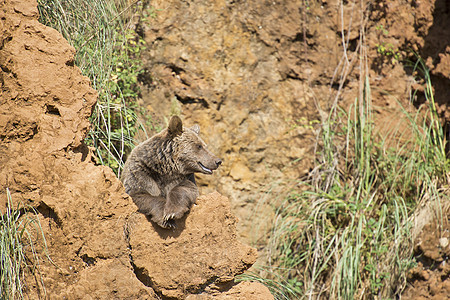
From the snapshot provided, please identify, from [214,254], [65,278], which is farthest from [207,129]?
[65,278]

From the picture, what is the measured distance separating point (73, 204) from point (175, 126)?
1224 mm

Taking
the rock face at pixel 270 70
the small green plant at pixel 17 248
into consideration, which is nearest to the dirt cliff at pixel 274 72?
the rock face at pixel 270 70

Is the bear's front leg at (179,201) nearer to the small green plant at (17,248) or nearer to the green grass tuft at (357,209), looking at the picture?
the small green plant at (17,248)

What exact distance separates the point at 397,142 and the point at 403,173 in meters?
0.57

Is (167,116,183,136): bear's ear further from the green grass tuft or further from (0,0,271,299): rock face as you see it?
the green grass tuft

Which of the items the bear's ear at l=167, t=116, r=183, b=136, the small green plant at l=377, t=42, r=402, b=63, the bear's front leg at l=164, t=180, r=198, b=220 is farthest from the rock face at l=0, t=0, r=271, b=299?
the small green plant at l=377, t=42, r=402, b=63

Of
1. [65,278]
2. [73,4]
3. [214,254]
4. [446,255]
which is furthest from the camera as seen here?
[446,255]

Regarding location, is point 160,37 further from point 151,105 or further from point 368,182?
point 368,182

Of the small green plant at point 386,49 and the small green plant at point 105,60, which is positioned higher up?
the small green plant at point 386,49

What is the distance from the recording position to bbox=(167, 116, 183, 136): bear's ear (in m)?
4.60

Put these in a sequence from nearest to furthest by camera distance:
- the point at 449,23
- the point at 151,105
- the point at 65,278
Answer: the point at 65,278
the point at 151,105
the point at 449,23

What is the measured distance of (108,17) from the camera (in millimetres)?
5656

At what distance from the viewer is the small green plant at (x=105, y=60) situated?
5242mm

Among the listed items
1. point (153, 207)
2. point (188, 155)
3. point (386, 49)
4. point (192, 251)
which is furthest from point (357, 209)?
point (153, 207)
